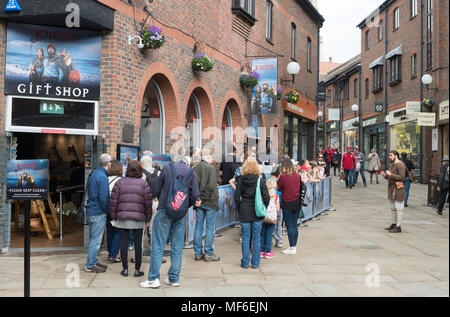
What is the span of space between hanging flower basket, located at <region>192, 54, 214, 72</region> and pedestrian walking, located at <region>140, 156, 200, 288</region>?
5802mm

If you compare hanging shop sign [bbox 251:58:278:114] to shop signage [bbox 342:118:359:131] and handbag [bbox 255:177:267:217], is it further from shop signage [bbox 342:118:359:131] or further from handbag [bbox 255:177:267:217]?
shop signage [bbox 342:118:359:131]

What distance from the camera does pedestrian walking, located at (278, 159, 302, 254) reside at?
8305 millimetres

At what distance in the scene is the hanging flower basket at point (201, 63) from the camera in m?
11.6

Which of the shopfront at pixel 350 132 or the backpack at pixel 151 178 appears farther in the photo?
the shopfront at pixel 350 132

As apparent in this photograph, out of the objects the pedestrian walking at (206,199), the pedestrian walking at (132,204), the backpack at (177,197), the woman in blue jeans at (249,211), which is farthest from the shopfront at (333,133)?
the backpack at (177,197)

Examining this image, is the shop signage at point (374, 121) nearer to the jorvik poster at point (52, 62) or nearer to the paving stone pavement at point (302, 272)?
the paving stone pavement at point (302, 272)

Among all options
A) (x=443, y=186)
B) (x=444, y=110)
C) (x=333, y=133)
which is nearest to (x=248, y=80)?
(x=443, y=186)

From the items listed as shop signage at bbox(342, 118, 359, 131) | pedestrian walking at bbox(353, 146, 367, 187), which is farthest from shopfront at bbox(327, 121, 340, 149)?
pedestrian walking at bbox(353, 146, 367, 187)

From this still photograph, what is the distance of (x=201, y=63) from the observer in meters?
11.6

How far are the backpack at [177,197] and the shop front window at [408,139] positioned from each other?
20.8 metres

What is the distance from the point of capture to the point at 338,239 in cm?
975

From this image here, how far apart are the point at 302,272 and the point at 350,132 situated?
33.6m

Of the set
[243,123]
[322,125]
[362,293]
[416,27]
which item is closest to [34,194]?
[362,293]
